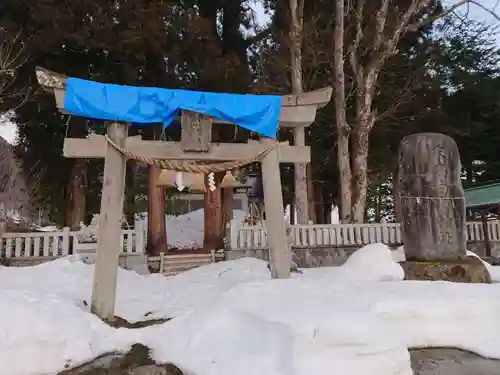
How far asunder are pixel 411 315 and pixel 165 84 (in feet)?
35.5

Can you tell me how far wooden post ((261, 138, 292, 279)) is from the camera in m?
6.32

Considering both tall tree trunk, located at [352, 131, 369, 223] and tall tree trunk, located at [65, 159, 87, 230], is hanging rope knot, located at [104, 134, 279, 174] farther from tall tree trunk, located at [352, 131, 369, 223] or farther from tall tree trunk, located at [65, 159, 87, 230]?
tall tree trunk, located at [65, 159, 87, 230]

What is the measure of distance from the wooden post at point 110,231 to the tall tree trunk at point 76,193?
8624 millimetres

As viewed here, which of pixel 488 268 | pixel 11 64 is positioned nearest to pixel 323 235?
pixel 488 268

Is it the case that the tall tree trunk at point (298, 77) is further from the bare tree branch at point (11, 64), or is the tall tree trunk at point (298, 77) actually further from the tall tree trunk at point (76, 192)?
the bare tree branch at point (11, 64)

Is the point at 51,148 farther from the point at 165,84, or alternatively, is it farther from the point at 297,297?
the point at 297,297

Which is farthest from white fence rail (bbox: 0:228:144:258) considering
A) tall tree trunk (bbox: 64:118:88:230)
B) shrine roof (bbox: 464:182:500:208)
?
shrine roof (bbox: 464:182:500:208)

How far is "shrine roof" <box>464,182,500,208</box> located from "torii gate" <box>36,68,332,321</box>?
755 cm

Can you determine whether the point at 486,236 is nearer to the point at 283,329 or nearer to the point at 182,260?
the point at 182,260

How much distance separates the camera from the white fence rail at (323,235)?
36.6ft

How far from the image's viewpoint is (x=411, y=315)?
4.38m

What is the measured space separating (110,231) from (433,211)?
5109mm

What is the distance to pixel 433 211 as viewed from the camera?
22.9ft

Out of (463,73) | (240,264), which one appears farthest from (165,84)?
(463,73)
